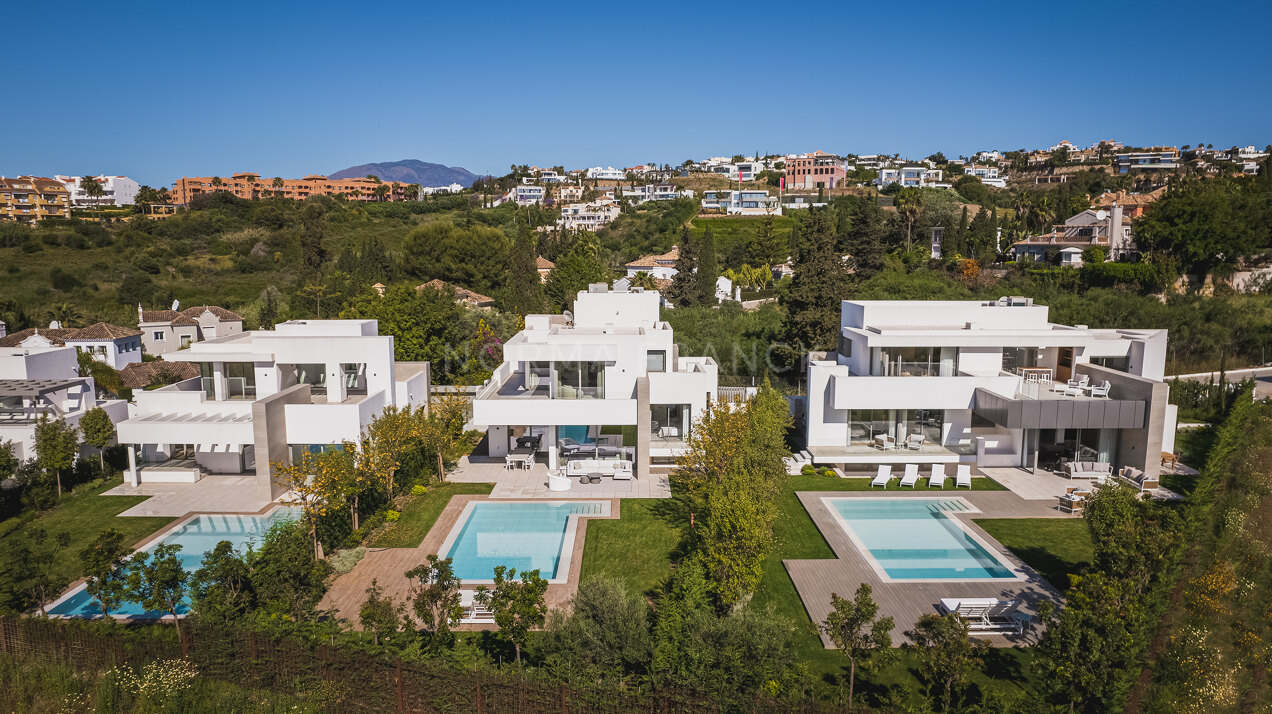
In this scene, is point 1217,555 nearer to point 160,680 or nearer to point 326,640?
point 326,640

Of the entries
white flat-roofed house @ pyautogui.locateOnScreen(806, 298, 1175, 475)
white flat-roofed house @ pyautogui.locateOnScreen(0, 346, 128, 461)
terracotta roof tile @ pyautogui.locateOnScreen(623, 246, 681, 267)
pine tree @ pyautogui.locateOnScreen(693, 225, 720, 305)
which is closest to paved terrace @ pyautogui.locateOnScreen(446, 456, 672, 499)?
white flat-roofed house @ pyautogui.locateOnScreen(806, 298, 1175, 475)

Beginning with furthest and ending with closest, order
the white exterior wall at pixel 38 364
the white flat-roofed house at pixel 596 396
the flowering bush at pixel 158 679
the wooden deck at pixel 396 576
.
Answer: the white exterior wall at pixel 38 364 < the white flat-roofed house at pixel 596 396 < the wooden deck at pixel 396 576 < the flowering bush at pixel 158 679

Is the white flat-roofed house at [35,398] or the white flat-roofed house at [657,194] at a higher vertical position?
the white flat-roofed house at [657,194]

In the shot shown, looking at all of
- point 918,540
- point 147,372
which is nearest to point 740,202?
point 147,372

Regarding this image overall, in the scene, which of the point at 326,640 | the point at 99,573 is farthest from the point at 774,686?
the point at 99,573

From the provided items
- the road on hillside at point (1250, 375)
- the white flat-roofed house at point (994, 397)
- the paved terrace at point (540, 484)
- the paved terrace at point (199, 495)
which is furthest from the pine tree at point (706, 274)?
the paved terrace at point (199, 495)

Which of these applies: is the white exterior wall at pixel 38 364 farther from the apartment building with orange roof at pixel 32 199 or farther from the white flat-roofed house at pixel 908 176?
the white flat-roofed house at pixel 908 176

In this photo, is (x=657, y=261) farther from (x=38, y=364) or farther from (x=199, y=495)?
(x=199, y=495)
